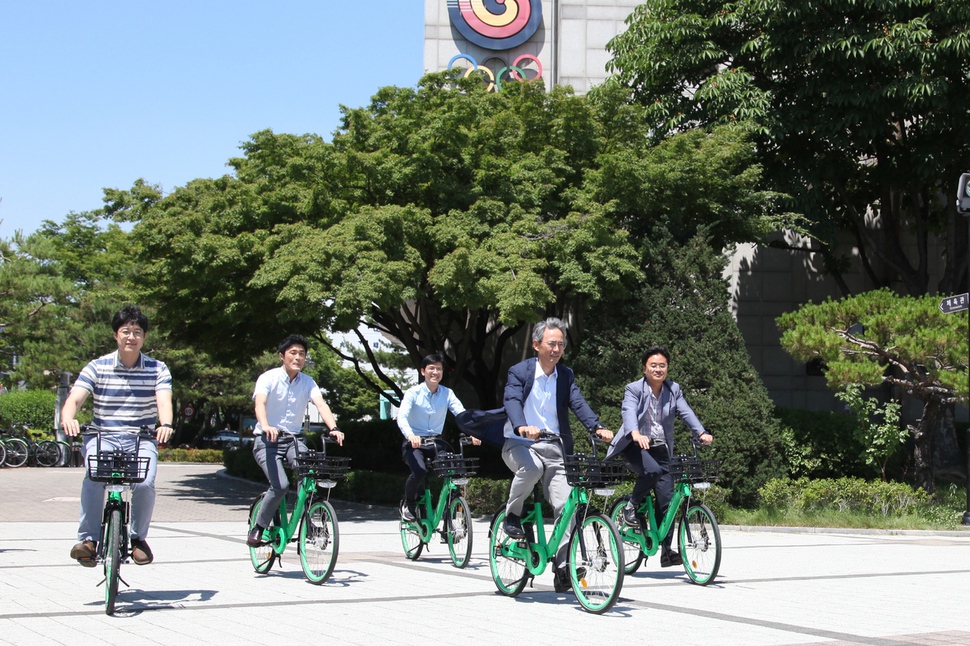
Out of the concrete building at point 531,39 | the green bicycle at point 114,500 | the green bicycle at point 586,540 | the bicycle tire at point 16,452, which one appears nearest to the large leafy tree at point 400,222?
the green bicycle at point 586,540

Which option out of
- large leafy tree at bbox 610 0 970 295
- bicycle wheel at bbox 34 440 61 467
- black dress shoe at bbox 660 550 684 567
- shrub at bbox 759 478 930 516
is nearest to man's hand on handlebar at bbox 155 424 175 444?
black dress shoe at bbox 660 550 684 567

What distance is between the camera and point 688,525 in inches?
337

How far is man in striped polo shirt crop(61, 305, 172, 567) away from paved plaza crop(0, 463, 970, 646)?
21.4 inches

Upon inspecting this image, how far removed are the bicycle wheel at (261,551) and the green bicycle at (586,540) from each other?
231 cm

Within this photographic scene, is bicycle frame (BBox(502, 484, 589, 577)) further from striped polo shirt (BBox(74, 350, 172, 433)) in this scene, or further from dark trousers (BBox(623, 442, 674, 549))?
striped polo shirt (BBox(74, 350, 172, 433))

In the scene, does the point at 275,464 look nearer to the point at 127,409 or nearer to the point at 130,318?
the point at 127,409

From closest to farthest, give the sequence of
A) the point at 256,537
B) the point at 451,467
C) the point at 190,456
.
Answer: the point at 256,537 → the point at 451,467 → the point at 190,456

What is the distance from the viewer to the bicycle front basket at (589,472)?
701 cm

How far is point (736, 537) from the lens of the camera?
13969mm

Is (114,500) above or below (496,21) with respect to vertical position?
below

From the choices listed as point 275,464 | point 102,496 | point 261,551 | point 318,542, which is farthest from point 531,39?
point 102,496

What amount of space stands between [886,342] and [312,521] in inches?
434

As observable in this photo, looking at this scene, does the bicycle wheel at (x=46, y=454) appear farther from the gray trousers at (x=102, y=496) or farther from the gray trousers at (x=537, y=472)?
the gray trousers at (x=537, y=472)

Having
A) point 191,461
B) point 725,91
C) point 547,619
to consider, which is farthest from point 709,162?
point 191,461
